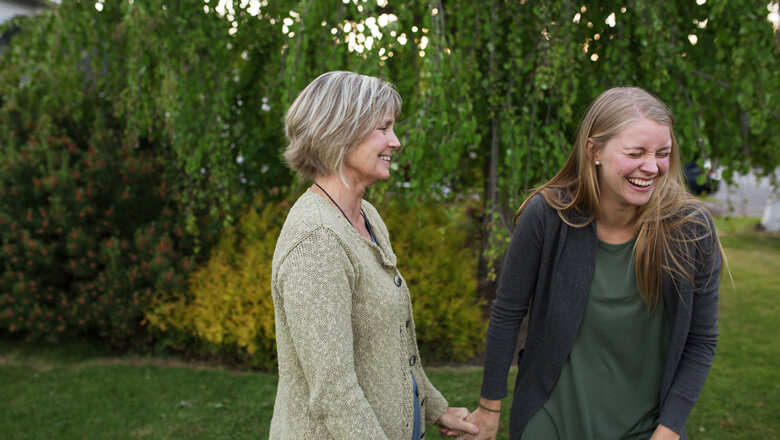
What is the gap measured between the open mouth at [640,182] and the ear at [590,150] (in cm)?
14

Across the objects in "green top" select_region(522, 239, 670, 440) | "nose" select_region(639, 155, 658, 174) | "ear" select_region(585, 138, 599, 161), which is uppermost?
"ear" select_region(585, 138, 599, 161)

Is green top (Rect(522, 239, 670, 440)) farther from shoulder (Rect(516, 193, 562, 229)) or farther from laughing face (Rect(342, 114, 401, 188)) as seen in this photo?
laughing face (Rect(342, 114, 401, 188))

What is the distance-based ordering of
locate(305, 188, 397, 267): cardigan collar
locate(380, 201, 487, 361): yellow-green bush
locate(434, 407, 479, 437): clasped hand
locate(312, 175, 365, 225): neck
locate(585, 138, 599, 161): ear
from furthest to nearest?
locate(380, 201, 487, 361): yellow-green bush < locate(434, 407, 479, 437): clasped hand < locate(585, 138, 599, 161): ear < locate(312, 175, 365, 225): neck < locate(305, 188, 397, 267): cardigan collar

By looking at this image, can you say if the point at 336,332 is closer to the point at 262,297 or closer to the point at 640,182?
the point at 640,182

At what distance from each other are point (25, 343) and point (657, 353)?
520 centimetres

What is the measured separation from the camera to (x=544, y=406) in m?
1.84

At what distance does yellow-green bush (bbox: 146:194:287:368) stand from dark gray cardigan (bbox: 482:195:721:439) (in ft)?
9.27

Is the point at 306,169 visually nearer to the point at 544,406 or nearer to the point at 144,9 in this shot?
the point at 544,406

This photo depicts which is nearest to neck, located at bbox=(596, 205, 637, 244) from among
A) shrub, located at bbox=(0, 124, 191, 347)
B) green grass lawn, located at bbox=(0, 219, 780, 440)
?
green grass lawn, located at bbox=(0, 219, 780, 440)

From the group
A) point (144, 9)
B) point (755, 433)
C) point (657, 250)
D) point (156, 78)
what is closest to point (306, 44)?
point (144, 9)

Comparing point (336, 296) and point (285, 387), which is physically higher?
point (336, 296)

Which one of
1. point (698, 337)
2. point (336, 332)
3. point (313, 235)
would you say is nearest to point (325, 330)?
point (336, 332)

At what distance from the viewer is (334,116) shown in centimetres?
152

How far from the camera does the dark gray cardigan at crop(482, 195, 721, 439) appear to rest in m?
1.72
